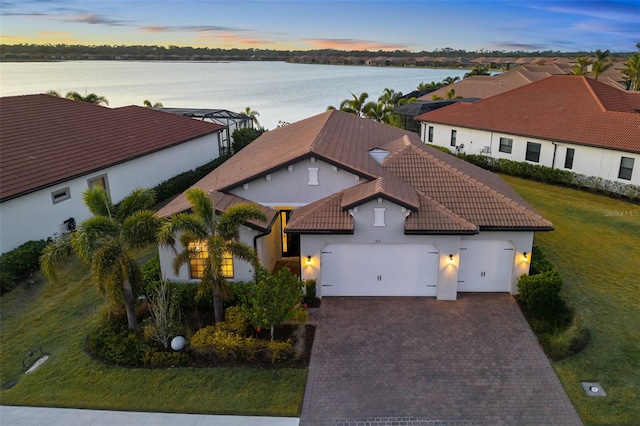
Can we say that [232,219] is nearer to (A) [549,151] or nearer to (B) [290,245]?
(B) [290,245]

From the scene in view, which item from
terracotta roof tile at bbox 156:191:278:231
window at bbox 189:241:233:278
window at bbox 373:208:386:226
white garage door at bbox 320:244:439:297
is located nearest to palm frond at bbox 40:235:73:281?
terracotta roof tile at bbox 156:191:278:231

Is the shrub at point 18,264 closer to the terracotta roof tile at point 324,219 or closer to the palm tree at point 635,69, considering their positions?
the terracotta roof tile at point 324,219

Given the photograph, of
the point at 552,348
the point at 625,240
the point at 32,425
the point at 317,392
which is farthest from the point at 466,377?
the point at 625,240

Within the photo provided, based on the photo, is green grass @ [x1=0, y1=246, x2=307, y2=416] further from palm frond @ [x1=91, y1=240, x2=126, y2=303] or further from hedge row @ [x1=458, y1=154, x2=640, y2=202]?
hedge row @ [x1=458, y1=154, x2=640, y2=202]

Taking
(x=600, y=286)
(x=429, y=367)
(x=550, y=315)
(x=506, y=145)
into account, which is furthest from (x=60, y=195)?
(x=506, y=145)

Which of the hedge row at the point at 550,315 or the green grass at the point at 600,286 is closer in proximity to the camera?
the green grass at the point at 600,286

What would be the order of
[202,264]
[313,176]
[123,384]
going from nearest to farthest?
1. [123,384]
2. [202,264]
3. [313,176]

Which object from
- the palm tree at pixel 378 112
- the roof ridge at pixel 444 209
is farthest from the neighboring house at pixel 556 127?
the roof ridge at pixel 444 209
